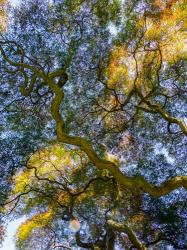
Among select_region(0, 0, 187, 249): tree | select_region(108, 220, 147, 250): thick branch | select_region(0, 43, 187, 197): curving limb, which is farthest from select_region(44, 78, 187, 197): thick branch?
select_region(0, 0, 187, 249): tree

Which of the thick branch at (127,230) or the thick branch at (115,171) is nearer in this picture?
the thick branch at (115,171)

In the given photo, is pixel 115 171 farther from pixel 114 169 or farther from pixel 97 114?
pixel 97 114

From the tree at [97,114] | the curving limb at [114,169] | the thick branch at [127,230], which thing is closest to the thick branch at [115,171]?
the curving limb at [114,169]

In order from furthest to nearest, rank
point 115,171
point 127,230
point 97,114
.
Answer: point 97,114 → point 127,230 → point 115,171

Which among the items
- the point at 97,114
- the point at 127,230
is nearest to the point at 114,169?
the point at 127,230

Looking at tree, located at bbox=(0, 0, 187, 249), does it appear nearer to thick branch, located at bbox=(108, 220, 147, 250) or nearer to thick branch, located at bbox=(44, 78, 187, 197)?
thick branch, located at bbox=(108, 220, 147, 250)

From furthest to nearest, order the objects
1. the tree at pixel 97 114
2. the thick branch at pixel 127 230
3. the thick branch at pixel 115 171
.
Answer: the tree at pixel 97 114
the thick branch at pixel 127 230
the thick branch at pixel 115 171

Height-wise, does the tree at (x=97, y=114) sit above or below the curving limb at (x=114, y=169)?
above

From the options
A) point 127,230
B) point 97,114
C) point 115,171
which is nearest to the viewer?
point 115,171

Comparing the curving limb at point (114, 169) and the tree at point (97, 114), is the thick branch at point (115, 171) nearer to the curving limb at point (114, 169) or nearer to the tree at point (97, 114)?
the curving limb at point (114, 169)

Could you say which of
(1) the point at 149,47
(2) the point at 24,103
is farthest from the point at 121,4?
(2) the point at 24,103
